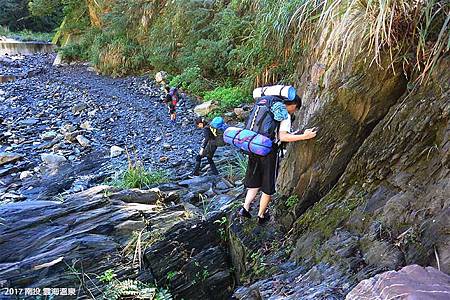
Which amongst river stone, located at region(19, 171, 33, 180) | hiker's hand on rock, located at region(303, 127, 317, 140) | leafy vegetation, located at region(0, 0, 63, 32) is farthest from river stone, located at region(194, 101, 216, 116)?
leafy vegetation, located at region(0, 0, 63, 32)

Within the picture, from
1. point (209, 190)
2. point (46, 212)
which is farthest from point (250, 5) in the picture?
point (46, 212)

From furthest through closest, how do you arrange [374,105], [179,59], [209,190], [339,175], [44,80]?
1. [44,80]
2. [179,59]
3. [209,190]
4. [339,175]
5. [374,105]

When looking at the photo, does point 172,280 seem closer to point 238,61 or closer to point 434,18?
point 434,18

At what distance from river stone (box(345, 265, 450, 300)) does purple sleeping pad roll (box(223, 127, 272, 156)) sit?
1.67m

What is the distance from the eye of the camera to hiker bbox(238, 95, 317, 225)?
3.57m

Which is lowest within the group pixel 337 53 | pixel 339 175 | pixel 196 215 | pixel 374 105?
pixel 196 215

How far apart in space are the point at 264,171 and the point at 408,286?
6.71ft

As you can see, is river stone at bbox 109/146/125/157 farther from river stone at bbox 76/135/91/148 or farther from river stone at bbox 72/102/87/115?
river stone at bbox 72/102/87/115

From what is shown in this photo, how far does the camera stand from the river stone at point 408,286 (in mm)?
1931

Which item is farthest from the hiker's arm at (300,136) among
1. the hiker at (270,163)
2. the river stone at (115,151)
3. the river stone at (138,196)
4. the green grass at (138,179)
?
the river stone at (115,151)

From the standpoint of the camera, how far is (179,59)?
44.7ft

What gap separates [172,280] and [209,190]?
2.22m

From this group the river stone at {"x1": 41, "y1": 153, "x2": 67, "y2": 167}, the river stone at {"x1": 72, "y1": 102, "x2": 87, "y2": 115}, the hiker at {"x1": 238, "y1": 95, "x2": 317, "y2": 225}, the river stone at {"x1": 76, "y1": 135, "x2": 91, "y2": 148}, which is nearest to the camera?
the hiker at {"x1": 238, "y1": 95, "x2": 317, "y2": 225}

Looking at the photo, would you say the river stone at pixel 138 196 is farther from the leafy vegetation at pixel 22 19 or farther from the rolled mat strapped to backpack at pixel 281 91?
the leafy vegetation at pixel 22 19
